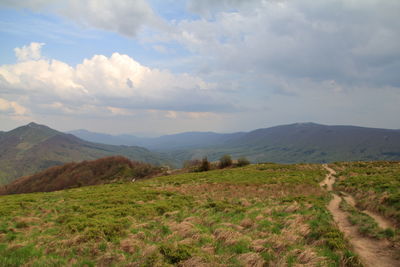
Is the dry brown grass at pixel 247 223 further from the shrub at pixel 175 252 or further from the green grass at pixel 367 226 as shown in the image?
the green grass at pixel 367 226

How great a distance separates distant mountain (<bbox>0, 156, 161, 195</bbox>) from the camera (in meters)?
76.6

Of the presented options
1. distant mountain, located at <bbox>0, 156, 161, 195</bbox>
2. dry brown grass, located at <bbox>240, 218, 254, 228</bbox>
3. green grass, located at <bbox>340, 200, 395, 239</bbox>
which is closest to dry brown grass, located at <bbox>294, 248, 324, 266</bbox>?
dry brown grass, located at <bbox>240, 218, 254, 228</bbox>

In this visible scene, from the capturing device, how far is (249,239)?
34.1 feet

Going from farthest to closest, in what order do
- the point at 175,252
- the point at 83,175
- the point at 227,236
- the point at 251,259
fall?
the point at 83,175 < the point at 227,236 < the point at 175,252 < the point at 251,259

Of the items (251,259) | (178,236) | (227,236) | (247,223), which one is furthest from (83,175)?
(251,259)

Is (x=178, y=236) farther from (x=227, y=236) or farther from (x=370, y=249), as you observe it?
(x=370, y=249)

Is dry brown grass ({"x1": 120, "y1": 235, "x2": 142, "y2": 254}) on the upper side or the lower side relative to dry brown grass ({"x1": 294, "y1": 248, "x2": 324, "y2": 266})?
lower

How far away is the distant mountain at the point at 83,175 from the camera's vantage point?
251 ft

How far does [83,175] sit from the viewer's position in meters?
84.9

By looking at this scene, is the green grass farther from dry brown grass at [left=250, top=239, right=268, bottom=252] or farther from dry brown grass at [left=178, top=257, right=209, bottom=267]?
dry brown grass at [left=178, top=257, right=209, bottom=267]

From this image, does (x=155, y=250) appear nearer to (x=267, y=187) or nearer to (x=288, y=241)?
(x=288, y=241)

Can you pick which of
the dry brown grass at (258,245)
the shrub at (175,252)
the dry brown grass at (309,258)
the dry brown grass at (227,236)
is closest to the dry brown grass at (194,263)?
the shrub at (175,252)

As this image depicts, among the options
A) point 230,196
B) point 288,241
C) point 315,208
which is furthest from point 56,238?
point 315,208

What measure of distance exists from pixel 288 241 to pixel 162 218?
865 cm
